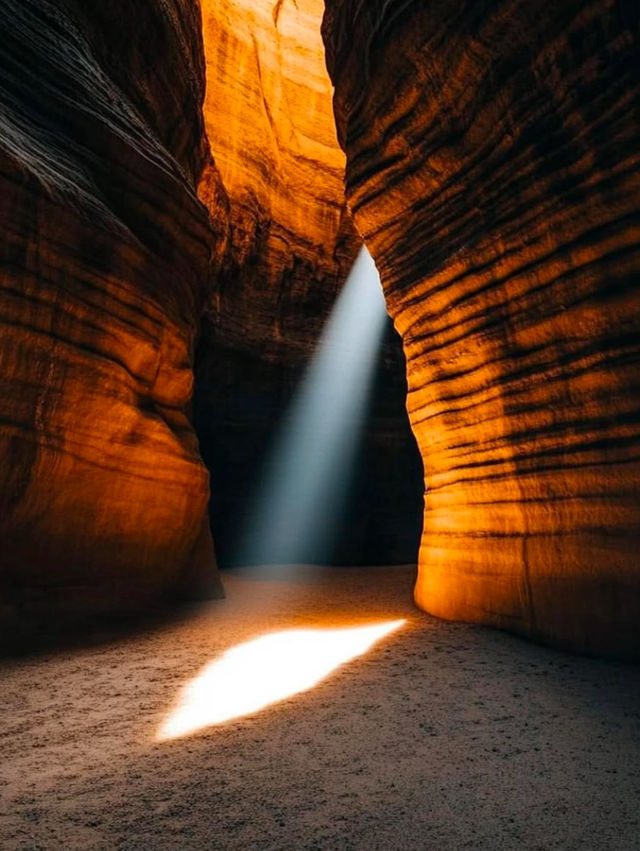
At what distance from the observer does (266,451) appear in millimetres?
16406

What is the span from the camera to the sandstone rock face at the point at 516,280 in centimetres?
389

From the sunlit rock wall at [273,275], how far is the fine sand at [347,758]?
461 inches

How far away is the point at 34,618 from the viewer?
4660 millimetres

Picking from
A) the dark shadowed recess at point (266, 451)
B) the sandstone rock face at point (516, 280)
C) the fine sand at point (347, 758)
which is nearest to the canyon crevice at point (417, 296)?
the sandstone rock face at point (516, 280)

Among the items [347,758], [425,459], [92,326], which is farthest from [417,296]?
[347,758]

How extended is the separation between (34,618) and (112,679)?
1421mm

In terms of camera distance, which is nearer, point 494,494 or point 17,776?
point 17,776

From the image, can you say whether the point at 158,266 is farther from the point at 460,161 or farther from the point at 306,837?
the point at 306,837

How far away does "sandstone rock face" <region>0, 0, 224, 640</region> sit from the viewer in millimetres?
4688

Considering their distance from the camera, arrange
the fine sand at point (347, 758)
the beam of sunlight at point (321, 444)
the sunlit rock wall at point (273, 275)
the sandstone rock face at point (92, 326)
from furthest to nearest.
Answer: the beam of sunlight at point (321, 444), the sunlit rock wall at point (273, 275), the sandstone rock face at point (92, 326), the fine sand at point (347, 758)

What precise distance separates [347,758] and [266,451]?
14.2 metres

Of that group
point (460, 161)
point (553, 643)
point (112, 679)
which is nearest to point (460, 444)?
point (553, 643)

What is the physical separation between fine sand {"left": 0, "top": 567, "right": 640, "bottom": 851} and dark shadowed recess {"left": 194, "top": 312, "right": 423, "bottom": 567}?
1184 cm

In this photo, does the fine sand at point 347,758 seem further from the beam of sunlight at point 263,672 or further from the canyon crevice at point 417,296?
the canyon crevice at point 417,296
